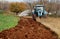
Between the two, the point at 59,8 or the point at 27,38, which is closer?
the point at 27,38

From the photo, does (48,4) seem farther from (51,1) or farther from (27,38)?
(27,38)

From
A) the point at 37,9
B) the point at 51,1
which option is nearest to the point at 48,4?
the point at 51,1

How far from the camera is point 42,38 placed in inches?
242

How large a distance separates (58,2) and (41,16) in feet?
20.6

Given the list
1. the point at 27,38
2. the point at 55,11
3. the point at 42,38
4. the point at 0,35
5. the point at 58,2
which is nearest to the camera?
the point at 0,35

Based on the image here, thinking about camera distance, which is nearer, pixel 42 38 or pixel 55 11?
pixel 42 38

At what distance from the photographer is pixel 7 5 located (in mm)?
21391

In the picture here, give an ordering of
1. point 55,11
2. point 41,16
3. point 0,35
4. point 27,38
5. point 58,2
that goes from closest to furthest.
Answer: point 0,35 → point 27,38 → point 41,16 → point 55,11 → point 58,2

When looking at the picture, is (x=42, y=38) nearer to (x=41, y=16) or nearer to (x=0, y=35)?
(x=0, y=35)

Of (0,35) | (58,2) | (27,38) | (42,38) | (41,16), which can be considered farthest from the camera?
(58,2)

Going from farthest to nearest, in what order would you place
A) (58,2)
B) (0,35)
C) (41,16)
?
1. (58,2)
2. (41,16)
3. (0,35)

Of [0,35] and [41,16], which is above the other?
[0,35]

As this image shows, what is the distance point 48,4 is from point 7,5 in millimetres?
5344

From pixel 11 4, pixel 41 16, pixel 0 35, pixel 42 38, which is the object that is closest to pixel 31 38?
pixel 42 38
